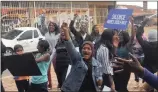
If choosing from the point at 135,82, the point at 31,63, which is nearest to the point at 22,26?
the point at 135,82

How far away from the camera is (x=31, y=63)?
4.13 m

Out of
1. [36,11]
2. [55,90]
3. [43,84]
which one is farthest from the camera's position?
[36,11]

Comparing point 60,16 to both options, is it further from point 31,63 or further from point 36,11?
point 31,63

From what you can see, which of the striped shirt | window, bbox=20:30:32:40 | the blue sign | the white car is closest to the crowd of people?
the striped shirt

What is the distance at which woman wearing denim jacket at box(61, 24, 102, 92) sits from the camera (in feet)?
13.8

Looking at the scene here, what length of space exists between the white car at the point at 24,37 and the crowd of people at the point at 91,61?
6333mm

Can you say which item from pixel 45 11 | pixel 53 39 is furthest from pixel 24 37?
pixel 53 39

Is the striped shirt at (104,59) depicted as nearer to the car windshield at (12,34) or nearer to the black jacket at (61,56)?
the black jacket at (61,56)

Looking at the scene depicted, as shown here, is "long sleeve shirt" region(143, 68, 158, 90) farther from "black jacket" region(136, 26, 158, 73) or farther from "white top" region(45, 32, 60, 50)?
"white top" region(45, 32, 60, 50)

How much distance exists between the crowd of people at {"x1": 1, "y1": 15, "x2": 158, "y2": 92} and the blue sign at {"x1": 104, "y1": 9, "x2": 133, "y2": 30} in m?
0.13

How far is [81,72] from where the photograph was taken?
13.8 feet

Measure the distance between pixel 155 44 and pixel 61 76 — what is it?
1.85 m

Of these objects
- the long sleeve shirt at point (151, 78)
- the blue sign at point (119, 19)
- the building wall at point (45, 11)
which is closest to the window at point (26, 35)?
the building wall at point (45, 11)

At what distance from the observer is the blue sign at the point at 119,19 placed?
638cm
